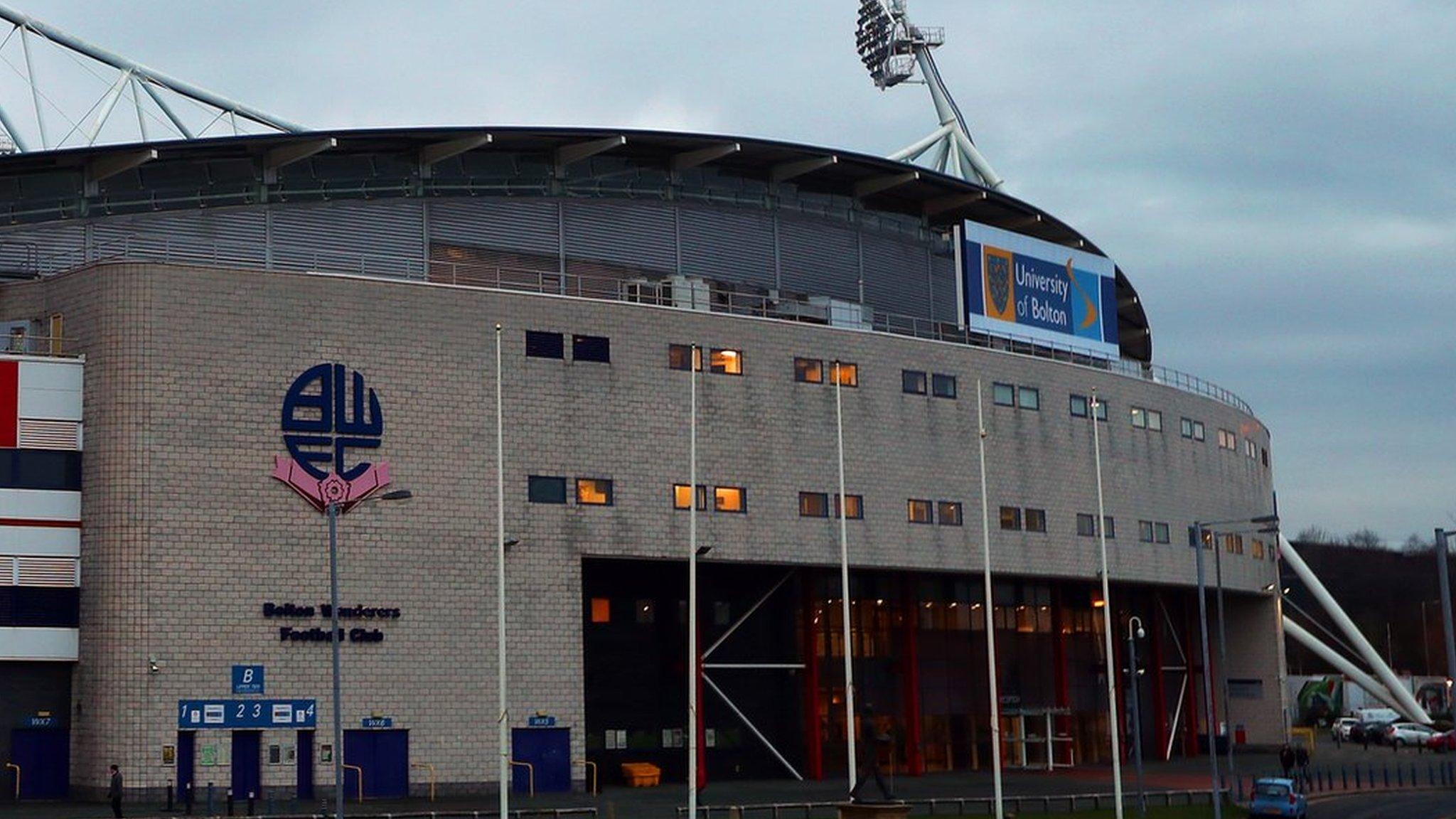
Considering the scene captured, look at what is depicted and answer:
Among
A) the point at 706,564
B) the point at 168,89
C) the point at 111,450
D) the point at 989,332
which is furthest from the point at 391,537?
the point at 168,89

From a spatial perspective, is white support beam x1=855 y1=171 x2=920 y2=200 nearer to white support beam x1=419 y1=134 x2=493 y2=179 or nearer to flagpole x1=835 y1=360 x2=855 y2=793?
flagpole x1=835 y1=360 x2=855 y2=793

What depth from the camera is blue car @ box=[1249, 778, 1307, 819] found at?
172 ft

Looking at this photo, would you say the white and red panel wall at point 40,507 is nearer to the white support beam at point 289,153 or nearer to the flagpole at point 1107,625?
the white support beam at point 289,153

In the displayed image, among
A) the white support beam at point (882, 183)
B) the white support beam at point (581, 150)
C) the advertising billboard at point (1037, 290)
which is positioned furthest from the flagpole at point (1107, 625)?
the white support beam at point (581, 150)

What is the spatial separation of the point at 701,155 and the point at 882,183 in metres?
8.66

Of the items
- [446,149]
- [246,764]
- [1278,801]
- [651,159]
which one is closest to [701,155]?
[651,159]

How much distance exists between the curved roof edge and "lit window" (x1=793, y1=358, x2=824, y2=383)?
31.5ft

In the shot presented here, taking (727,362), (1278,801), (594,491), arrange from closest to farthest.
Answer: (1278,801) → (594,491) → (727,362)

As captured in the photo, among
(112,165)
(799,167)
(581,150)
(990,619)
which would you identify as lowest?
(990,619)

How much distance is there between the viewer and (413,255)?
209ft

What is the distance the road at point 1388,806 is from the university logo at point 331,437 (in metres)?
30.5

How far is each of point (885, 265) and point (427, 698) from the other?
29.6 meters

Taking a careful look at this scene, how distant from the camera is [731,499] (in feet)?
197

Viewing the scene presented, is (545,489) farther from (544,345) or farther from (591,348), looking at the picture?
(591,348)
